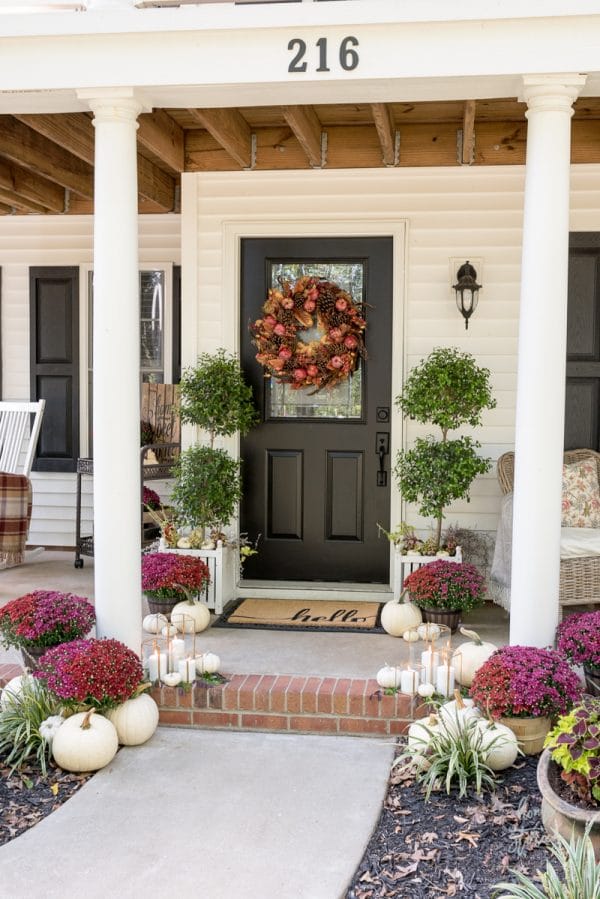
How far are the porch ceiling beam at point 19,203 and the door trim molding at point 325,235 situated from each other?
1.52m

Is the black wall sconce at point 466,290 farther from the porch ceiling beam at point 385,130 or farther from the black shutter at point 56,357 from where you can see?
the black shutter at point 56,357

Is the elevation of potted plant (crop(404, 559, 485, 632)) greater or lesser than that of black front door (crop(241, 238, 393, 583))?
lesser

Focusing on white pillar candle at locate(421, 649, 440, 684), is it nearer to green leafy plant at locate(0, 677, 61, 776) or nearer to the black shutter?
green leafy plant at locate(0, 677, 61, 776)

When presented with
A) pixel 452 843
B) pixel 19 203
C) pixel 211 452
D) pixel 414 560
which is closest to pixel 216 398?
pixel 211 452

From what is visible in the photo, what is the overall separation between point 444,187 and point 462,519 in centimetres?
192

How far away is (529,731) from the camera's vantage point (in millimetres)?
3441

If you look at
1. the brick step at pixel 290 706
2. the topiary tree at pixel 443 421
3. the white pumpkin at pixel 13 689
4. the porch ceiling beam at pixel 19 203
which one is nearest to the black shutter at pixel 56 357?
the porch ceiling beam at pixel 19 203

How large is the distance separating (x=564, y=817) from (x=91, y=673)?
1.73 meters

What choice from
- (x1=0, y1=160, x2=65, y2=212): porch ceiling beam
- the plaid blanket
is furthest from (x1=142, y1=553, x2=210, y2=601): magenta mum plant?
(x1=0, y1=160, x2=65, y2=212): porch ceiling beam

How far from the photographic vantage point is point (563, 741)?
2828mm

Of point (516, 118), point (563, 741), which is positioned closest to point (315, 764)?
point (563, 741)

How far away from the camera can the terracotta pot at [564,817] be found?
2713 millimetres

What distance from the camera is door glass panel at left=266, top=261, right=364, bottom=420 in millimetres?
5496

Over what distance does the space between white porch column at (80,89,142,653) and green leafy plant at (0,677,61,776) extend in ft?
1.39
